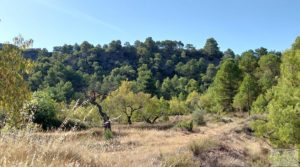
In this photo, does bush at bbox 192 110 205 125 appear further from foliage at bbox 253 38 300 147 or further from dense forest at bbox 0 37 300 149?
foliage at bbox 253 38 300 147

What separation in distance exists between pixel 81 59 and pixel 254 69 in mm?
67227

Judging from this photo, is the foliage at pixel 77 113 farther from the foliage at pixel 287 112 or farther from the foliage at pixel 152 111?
the foliage at pixel 152 111

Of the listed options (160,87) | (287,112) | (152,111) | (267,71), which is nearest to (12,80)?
(287,112)

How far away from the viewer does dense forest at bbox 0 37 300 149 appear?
7078 millimetres

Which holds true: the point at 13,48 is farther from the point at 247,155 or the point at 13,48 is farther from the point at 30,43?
the point at 247,155

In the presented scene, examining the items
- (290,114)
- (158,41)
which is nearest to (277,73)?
(290,114)

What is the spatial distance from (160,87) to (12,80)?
244 feet

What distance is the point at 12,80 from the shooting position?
21.0 feet

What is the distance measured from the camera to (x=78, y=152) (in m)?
5.02

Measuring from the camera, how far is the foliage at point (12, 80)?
6.27 meters

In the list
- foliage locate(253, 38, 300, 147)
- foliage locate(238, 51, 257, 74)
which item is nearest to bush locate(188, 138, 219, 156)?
foliage locate(253, 38, 300, 147)

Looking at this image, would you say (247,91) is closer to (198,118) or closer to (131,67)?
(198,118)

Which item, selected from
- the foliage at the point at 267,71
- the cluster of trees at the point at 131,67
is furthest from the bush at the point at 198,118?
the cluster of trees at the point at 131,67

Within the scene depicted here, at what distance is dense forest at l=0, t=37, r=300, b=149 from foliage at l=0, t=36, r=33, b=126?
0.06 ft
